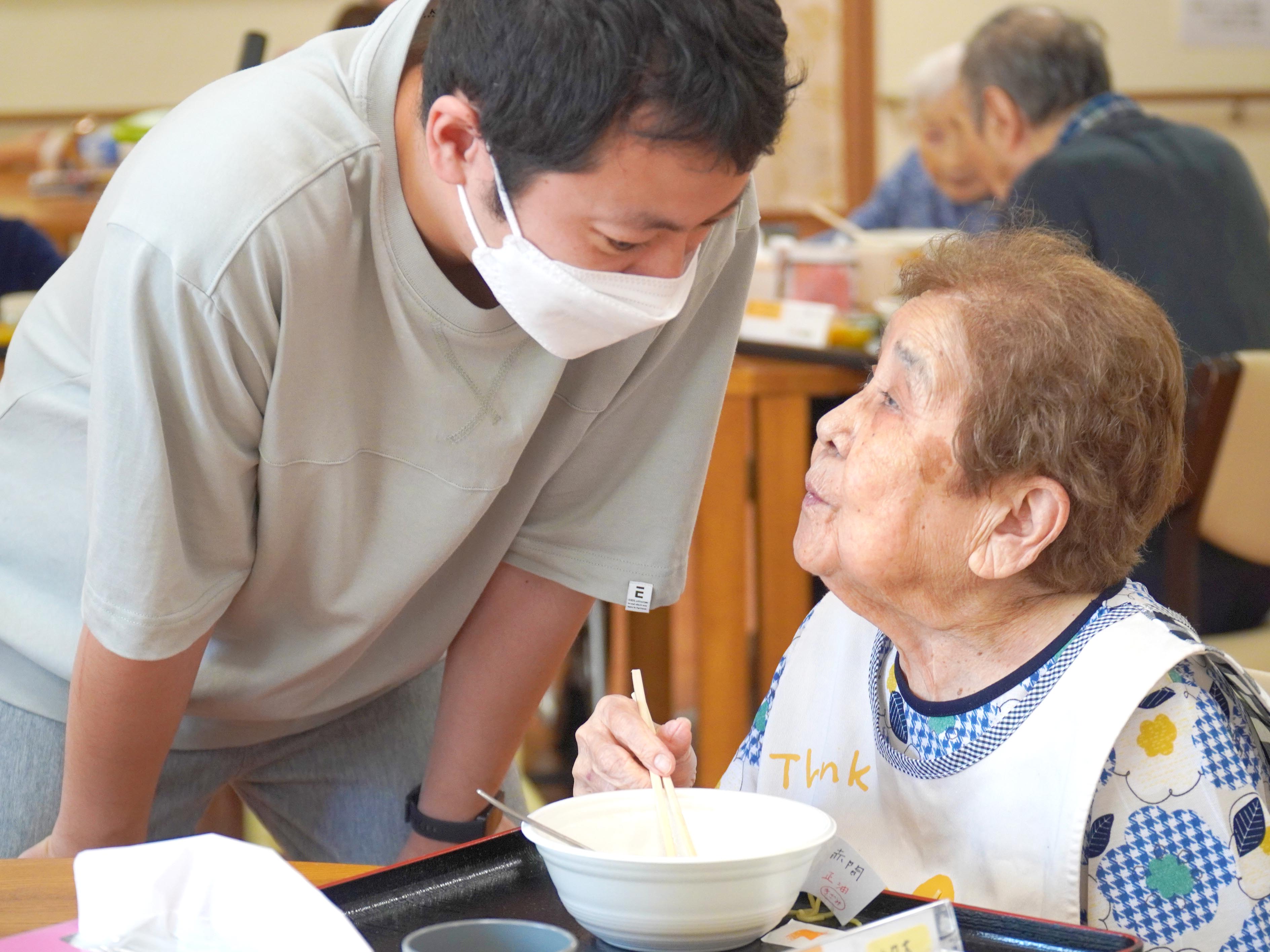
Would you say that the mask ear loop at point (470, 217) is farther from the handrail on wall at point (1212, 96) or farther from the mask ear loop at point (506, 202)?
the handrail on wall at point (1212, 96)

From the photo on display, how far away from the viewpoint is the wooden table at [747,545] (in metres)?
2.79

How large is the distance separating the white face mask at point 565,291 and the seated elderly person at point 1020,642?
209mm

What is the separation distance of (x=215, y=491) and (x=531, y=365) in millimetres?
301

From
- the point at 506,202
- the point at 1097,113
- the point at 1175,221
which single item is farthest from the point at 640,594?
the point at 1097,113

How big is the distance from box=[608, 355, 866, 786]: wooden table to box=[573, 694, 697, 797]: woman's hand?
163 cm

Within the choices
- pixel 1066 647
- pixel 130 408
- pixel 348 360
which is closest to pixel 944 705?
pixel 1066 647

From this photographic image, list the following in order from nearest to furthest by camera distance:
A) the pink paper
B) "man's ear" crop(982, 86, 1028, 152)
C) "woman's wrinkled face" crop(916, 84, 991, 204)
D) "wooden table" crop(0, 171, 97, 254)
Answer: the pink paper
"man's ear" crop(982, 86, 1028, 152)
"wooden table" crop(0, 171, 97, 254)
"woman's wrinkled face" crop(916, 84, 991, 204)

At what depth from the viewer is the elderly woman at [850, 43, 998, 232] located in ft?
13.3

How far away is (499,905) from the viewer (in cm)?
86

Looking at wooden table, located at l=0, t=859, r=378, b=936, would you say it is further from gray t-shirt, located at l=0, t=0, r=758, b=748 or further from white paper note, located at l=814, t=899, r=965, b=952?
white paper note, located at l=814, t=899, r=965, b=952

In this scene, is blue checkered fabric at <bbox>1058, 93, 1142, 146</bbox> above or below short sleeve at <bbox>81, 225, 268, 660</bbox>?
below

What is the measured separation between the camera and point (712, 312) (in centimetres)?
136

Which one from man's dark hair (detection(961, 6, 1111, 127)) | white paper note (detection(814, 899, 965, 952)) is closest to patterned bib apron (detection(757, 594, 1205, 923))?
white paper note (detection(814, 899, 965, 952))

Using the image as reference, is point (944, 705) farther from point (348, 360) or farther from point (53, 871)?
point (53, 871)
